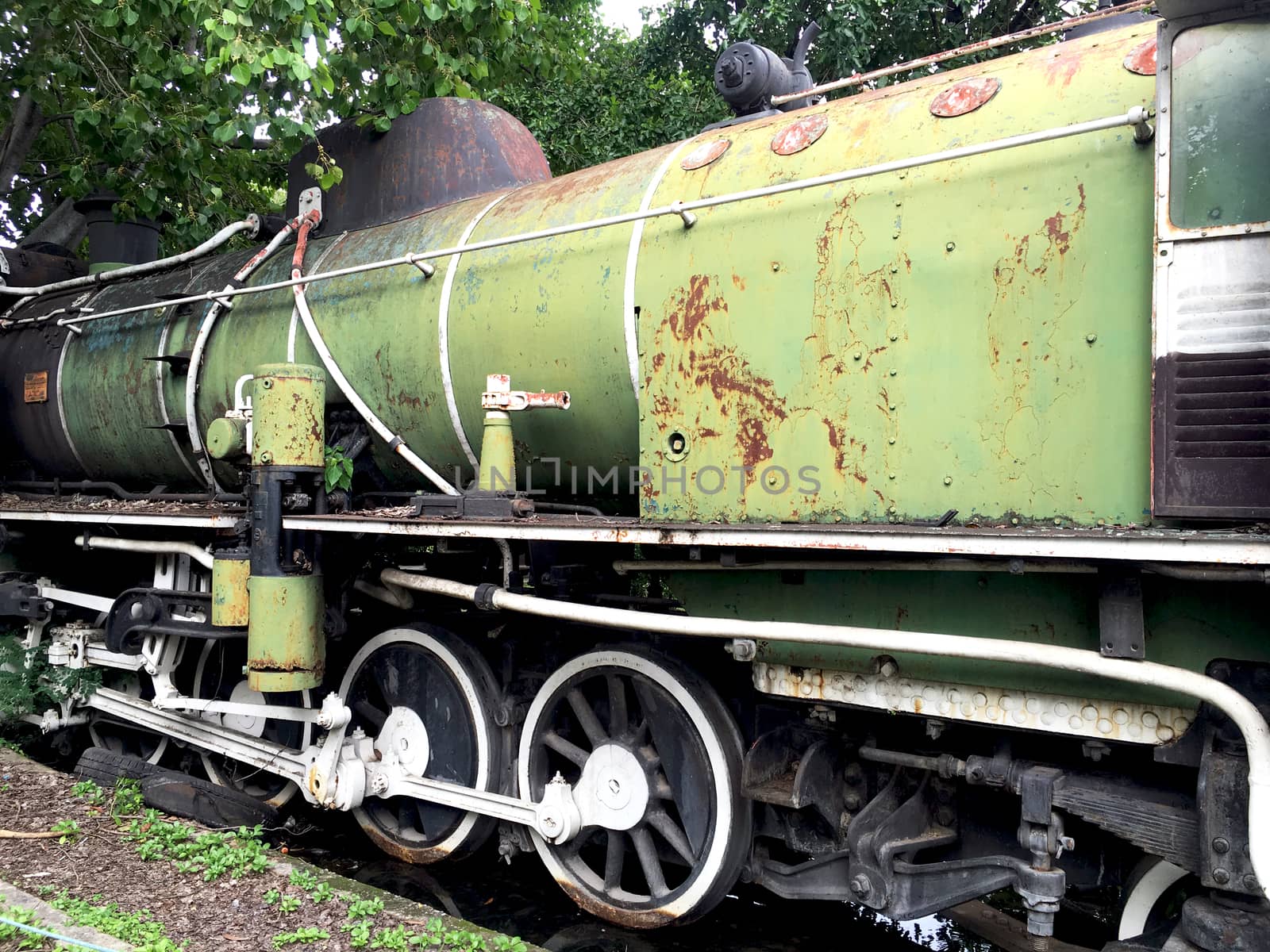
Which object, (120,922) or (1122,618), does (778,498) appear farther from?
(120,922)

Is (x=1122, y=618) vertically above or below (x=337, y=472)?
below

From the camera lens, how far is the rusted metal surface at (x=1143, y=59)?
258 cm

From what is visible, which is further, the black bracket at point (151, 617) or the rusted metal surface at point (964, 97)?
the black bracket at point (151, 617)

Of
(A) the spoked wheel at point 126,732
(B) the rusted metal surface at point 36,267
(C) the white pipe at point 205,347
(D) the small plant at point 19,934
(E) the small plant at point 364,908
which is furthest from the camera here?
(B) the rusted metal surface at point 36,267

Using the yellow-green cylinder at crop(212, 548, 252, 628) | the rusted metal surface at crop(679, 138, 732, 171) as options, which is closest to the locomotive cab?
the rusted metal surface at crop(679, 138, 732, 171)

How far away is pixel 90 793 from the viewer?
4.81 m

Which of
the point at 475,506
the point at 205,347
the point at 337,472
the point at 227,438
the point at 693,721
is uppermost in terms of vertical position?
the point at 205,347

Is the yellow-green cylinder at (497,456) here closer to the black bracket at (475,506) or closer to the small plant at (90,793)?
the black bracket at (475,506)

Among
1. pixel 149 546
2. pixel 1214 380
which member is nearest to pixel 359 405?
pixel 149 546

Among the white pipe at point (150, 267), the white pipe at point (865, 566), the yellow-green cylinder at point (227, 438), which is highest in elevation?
the white pipe at point (150, 267)

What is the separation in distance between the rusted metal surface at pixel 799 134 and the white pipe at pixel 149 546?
3.43 m

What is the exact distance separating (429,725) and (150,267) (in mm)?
3596

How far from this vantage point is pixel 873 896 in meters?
3.12

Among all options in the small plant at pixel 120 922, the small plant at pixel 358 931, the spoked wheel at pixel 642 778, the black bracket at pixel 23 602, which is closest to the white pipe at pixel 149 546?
the black bracket at pixel 23 602
